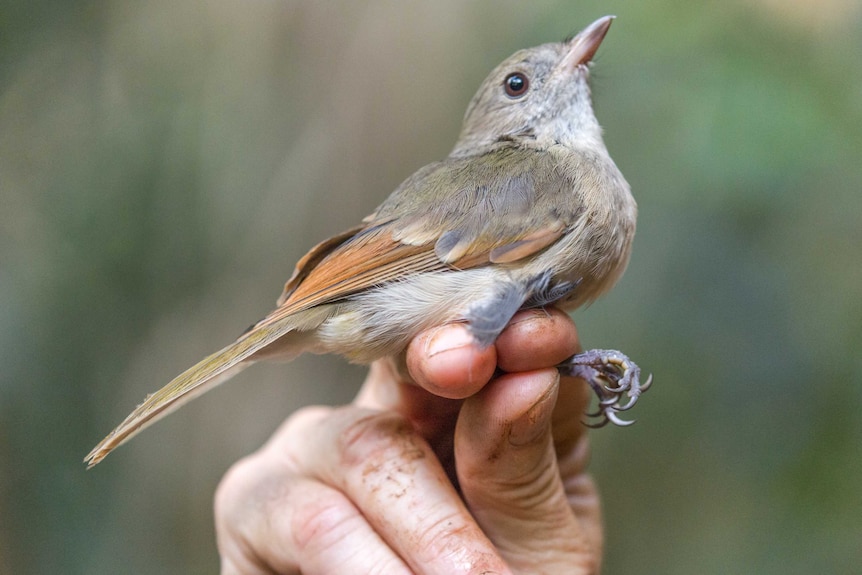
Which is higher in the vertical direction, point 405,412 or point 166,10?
point 166,10

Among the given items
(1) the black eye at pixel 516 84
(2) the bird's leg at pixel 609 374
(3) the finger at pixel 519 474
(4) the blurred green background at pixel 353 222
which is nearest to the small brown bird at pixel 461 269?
(2) the bird's leg at pixel 609 374

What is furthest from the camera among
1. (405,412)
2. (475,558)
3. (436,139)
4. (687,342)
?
(436,139)

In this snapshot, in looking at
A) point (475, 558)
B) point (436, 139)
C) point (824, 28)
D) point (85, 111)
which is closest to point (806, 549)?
point (475, 558)

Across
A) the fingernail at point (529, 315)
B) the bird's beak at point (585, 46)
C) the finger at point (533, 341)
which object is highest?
the bird's beak at point (585, 46)

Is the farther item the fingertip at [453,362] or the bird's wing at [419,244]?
the bird's wing at [419,244]

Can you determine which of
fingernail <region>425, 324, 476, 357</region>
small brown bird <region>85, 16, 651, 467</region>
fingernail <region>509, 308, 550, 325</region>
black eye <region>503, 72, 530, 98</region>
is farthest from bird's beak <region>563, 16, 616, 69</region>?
fingernail <region>425, 324, 476, 357</region>

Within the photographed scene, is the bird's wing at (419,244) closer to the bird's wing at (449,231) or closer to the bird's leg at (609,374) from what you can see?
the bird's wing at (449,231)

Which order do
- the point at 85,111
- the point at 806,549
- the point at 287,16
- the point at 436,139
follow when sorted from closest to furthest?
the point at 806,549, the point at 85,111, the point at 287,16, the point at 436,139

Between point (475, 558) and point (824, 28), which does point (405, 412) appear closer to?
point (475, 558)
